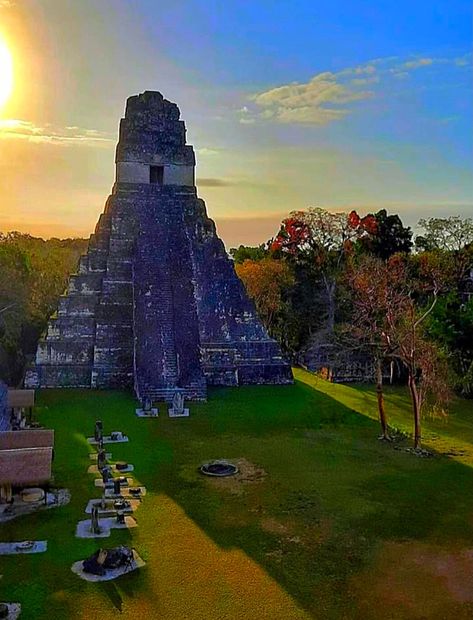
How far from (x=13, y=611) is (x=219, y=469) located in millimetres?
5574

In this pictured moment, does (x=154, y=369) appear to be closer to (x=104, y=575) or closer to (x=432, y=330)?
(x=432, y=330)

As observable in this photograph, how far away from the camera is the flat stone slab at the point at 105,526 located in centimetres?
918

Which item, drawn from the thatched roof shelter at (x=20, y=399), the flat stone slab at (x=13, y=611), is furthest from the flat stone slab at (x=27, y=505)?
the thatched roof shelter at (x=20, y=399)

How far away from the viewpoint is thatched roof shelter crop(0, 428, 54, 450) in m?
11.3

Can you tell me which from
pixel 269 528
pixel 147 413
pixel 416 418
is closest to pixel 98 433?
pixel 147 413

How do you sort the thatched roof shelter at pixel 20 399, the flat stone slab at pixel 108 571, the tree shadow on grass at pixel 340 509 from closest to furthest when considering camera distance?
the flat stone slab at pixel 108 571, the tree shadow on grass at pixel 340 509, the thatched roof shelter at pixel 20 399

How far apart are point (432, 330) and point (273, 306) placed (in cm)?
999

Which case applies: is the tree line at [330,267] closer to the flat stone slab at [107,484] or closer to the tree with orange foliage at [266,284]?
the tree with orange foliage at [266,284]

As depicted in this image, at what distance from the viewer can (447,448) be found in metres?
14.0

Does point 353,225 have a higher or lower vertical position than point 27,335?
higher

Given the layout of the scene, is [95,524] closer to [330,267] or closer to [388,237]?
[330,267]

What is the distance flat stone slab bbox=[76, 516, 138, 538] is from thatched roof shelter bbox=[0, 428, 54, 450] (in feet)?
7.32

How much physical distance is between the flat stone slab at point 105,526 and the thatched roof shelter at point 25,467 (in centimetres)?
113

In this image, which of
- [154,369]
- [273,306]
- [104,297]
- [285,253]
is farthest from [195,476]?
[285,253]
